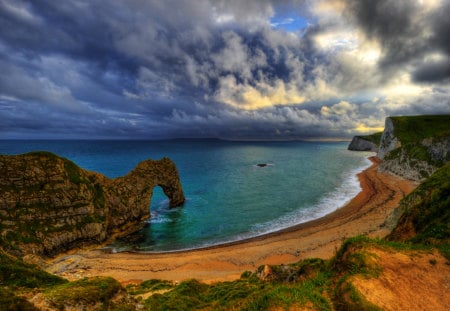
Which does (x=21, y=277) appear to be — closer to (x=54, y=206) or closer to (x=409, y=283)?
(x=54, y=206)

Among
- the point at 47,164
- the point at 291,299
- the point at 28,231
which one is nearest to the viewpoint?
the point at 291,299

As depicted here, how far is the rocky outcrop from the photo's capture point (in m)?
27.8

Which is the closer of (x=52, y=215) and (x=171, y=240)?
(x=52, y=215)

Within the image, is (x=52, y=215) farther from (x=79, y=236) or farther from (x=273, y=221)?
(x=273, y=221)

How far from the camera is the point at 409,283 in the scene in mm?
10609

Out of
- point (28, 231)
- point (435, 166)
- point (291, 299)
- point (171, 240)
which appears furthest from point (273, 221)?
point (435, 166)

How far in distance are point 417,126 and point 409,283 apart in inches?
5262

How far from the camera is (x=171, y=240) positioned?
3703cm

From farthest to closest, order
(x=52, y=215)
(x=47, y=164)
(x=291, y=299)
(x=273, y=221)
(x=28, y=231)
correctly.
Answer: (x=273, y=221)
(x=47, y=164)
(x=52, y=215)
(x=28, y=231)
(x=291, y=299)

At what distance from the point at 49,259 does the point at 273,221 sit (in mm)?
A: 37117

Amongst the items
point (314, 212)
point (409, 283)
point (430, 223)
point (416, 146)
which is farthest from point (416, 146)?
point (409, 283)

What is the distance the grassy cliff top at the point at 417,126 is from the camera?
9956 centimetres

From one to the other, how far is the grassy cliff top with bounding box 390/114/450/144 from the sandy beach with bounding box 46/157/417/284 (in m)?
86.4

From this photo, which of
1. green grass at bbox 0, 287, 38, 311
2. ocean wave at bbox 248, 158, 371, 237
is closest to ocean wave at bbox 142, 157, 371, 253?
ocean wave at bbox 248, 158, 371, 237
